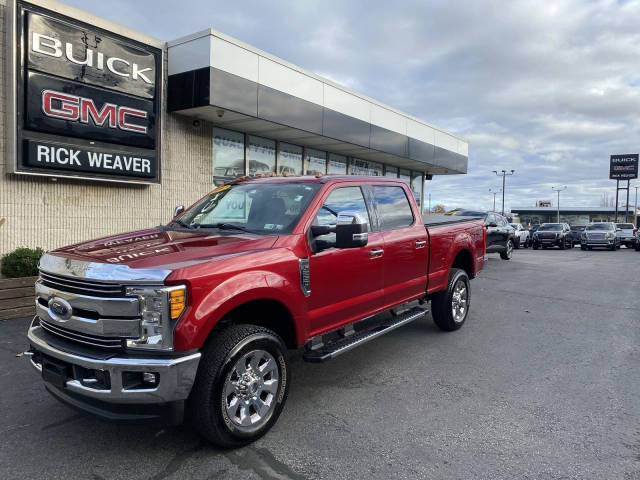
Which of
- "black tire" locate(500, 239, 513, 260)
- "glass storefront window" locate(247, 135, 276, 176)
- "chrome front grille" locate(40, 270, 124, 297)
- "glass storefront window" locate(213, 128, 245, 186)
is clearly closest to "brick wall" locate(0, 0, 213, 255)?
"glass storefront window" locate(213, 128, 245, 186)

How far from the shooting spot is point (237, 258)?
3289 mm

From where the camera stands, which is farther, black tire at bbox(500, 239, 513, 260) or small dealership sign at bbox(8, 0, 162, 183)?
black tire at bbox(500, 239, 513, 260)

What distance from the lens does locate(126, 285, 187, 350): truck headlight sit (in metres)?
2.85

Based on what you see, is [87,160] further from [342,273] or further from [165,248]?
[342,273]

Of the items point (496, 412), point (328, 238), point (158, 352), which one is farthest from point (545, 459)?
point (158, 352)

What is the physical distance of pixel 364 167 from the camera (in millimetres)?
17328

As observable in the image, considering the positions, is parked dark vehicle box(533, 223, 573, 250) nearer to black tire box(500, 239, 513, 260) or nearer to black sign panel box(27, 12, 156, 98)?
black tire box(500, 239, 513, 260)

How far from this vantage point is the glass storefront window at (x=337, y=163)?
15559mm

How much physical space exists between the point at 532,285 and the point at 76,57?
10.7 m

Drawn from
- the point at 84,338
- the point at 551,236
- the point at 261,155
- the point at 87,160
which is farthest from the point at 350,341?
the point at 551,236

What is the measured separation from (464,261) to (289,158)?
26.5 ft

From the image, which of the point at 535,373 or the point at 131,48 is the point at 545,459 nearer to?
the point at 535,373

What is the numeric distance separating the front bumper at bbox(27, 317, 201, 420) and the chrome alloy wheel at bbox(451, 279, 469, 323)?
433 centimetres

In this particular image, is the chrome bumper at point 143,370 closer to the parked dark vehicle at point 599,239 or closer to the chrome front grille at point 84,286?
the chrome front grille at point 84,286
